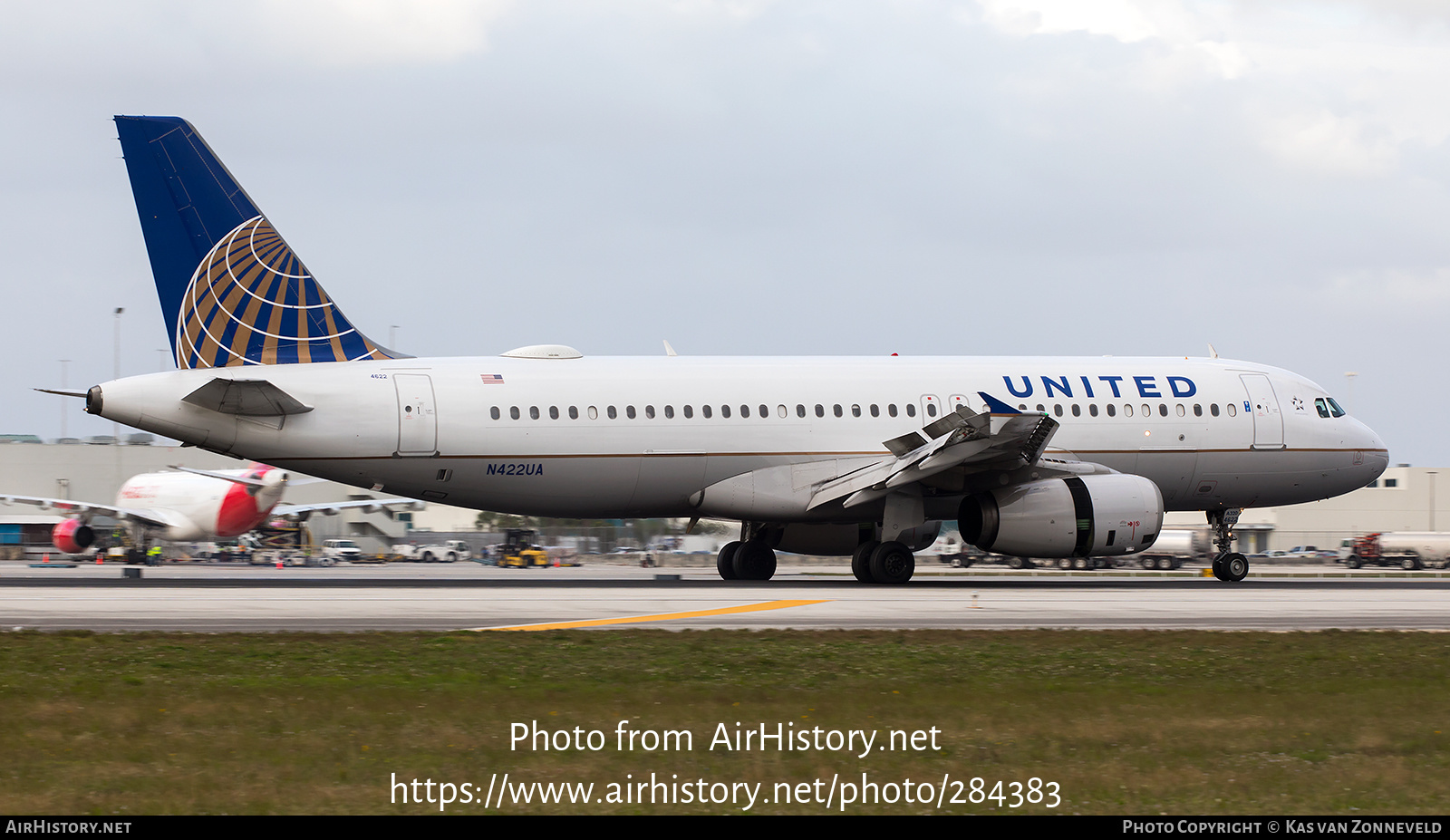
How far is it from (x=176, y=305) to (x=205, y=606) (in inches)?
314

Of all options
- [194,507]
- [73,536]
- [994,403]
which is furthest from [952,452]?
[73,536]

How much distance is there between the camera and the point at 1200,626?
2044 cm

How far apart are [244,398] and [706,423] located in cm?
907

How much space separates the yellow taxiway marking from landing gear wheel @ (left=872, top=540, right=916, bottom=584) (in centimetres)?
639

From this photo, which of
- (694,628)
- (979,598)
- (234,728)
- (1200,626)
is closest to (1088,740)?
(234,728)

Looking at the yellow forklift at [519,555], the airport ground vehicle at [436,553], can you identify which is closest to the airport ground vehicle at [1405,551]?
the yellow forklift at [519,555]

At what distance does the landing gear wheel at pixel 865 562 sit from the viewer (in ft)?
102

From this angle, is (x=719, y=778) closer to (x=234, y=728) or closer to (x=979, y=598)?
(x=234, y=728)

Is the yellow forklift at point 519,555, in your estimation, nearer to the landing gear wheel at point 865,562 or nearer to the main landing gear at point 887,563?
the landing gear wheel at point 865,562

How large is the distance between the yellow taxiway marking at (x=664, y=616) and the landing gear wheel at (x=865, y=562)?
6.49 m

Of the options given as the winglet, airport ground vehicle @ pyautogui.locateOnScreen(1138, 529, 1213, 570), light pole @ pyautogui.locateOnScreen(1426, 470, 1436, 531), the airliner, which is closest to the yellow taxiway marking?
the airliner

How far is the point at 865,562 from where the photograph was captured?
102 feet

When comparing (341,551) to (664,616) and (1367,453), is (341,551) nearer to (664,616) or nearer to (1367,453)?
(1367,453)

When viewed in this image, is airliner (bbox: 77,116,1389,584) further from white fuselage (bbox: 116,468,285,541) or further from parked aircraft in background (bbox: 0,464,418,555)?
white fuselage (bbox: 116,468,285,541)
